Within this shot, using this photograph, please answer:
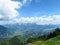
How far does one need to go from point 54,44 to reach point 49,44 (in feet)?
6.95

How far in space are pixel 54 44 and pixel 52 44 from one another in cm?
77

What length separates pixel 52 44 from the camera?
60.8 meters

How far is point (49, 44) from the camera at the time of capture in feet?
205

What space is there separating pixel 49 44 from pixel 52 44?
1921 millimetres

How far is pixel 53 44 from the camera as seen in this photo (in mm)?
60906

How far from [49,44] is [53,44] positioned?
2.04 metres

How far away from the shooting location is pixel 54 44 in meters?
61.1

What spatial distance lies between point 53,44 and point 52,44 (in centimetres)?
35
